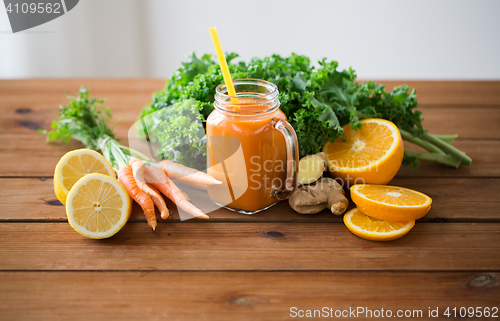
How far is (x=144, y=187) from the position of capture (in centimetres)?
141

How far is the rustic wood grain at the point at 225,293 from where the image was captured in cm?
100

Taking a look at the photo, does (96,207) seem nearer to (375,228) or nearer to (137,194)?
(137,194)

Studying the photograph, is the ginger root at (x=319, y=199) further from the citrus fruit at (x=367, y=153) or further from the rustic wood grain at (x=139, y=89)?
the rustic wood grain at (x=139, y=89)

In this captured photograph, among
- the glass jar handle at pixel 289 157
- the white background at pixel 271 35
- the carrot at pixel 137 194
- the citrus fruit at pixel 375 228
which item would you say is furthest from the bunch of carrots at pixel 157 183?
the white background at pixel 271 35

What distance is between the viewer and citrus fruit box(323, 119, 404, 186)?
141 cm

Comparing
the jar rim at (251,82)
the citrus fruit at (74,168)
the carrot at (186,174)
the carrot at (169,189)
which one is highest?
the jar rim at (251,82)

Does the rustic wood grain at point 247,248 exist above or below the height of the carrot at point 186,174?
below

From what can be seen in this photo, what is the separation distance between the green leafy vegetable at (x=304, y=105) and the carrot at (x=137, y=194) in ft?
0.53

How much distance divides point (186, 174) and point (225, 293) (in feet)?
1.76

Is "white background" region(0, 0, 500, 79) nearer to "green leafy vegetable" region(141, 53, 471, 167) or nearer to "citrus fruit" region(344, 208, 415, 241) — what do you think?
"green leafy vegetable" region(141, 53, 471, 167)

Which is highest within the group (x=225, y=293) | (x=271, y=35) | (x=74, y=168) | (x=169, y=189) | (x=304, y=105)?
(x=271, y=35)

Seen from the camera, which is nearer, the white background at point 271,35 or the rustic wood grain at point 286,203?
the rustic wood grain at point 286,203

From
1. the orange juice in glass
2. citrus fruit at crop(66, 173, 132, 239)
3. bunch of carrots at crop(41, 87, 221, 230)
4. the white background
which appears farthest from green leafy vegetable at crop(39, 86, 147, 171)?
the white background

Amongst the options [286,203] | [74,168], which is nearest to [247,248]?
[286,203]
